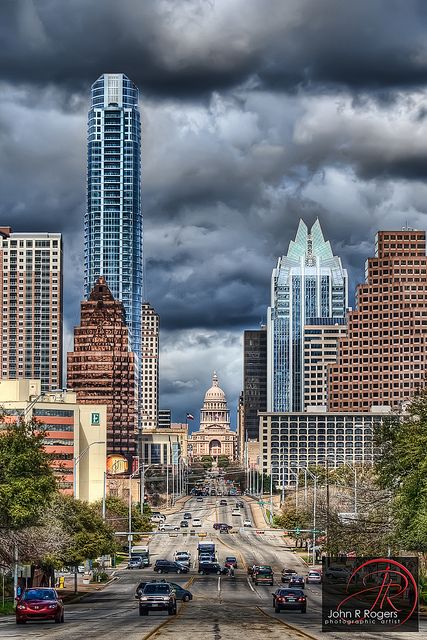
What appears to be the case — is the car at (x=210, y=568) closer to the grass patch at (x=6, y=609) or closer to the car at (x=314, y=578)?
the car at (x=314, y=578)

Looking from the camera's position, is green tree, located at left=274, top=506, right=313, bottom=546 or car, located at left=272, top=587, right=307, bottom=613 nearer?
car, located at left=272, top=587, right=307, bottom=613

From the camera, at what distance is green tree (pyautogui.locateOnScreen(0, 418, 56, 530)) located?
2800 inches

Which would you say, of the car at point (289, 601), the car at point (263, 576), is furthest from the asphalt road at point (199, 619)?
the car at point (263, 576)

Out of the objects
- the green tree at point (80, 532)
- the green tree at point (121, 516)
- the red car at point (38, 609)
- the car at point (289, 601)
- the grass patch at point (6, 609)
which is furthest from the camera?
the green tree at point (121, 516)

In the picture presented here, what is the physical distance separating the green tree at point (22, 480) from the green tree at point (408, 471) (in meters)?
20.8

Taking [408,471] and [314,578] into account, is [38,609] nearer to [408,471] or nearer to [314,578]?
[408,471]

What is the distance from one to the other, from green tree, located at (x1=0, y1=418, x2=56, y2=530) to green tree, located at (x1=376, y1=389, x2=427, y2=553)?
2082 cm

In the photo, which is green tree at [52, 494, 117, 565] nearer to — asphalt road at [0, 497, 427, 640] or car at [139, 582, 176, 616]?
asphalt road at [0, 497, 427, 640]

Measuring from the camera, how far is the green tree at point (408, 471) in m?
73.4

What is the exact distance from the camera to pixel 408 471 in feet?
261

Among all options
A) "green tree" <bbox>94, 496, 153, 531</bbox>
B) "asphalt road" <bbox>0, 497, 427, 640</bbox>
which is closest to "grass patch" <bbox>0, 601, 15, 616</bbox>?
"asphalt road" <bbox>0, 497, 427, 640</bbox>

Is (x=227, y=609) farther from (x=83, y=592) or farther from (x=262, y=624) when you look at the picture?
(x=83, y=592)

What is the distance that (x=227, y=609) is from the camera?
223ft

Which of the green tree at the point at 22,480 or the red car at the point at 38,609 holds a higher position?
the green tree at the point at 22,480
